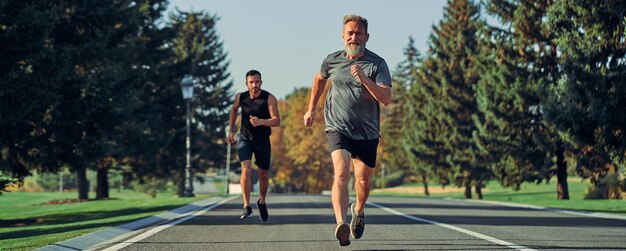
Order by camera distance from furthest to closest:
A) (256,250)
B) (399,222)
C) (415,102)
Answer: (415,102)
(399,222)
(256,250)

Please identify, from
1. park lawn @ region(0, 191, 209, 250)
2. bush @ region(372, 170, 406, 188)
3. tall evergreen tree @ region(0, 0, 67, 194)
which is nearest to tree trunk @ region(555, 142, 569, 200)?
park lawn @ region(0, 191, 209, 250)

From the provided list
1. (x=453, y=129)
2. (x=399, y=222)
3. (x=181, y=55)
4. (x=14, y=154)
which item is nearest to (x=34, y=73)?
(x=14, y=154)

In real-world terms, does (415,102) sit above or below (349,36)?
above

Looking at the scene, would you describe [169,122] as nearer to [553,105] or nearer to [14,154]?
[14,154]

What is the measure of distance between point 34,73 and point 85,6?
8.07 meters

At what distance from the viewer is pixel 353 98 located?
29.3 feet

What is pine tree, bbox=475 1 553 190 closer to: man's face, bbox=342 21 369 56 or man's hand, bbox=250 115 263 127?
man's hand, bbox=250 115 263 127

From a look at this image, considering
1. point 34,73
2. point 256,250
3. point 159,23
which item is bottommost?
point 256,250

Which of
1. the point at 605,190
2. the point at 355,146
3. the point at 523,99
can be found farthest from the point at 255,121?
the point at 605,190

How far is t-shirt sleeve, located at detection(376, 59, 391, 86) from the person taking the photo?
28.8 feet

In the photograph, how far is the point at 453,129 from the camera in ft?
173

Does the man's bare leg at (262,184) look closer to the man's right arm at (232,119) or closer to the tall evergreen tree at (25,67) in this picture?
the man's right arm at (232,119)

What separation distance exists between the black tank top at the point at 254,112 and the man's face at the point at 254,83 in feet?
0.43

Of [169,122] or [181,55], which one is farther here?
[181,55]
